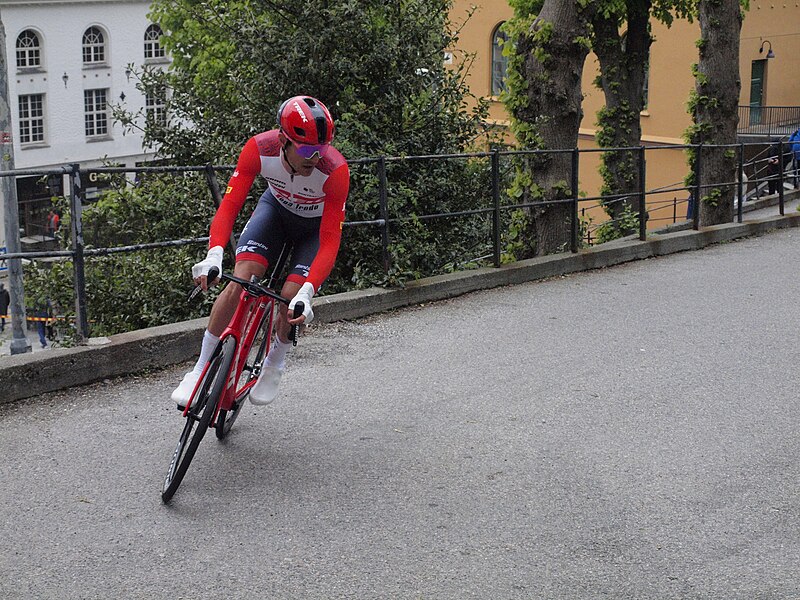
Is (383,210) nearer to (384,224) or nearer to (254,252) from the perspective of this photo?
(384,224)

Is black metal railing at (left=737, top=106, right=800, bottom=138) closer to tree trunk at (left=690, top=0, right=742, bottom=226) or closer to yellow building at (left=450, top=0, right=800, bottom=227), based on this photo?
yellow building at (left=450, top=0, right=800, bottom=227)

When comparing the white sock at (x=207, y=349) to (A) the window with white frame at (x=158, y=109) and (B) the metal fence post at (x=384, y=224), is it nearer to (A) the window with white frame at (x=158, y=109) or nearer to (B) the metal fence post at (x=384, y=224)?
(B) the metal fence post at (x=384, y=224)

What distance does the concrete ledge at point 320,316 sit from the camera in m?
7.14

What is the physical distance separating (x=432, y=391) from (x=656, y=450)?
1.69 meters

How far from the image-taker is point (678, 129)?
3722cm

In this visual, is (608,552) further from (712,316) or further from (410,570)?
(712,316)

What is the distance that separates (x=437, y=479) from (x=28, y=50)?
50575 mm

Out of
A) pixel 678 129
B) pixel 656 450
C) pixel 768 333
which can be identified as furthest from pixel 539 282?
pixel 678 129

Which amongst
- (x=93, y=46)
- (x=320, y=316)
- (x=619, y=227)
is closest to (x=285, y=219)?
(x=320, y=316)

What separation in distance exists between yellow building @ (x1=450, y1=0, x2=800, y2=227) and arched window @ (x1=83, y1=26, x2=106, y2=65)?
20922 mm

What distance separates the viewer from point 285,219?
616 centimetres

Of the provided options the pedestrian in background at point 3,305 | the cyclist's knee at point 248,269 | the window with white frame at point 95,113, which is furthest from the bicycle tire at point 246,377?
the window with white frame at point 95,113

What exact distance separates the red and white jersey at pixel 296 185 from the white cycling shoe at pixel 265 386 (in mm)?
689

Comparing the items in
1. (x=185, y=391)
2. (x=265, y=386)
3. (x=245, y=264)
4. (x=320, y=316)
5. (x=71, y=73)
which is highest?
(x=71, y=73)
